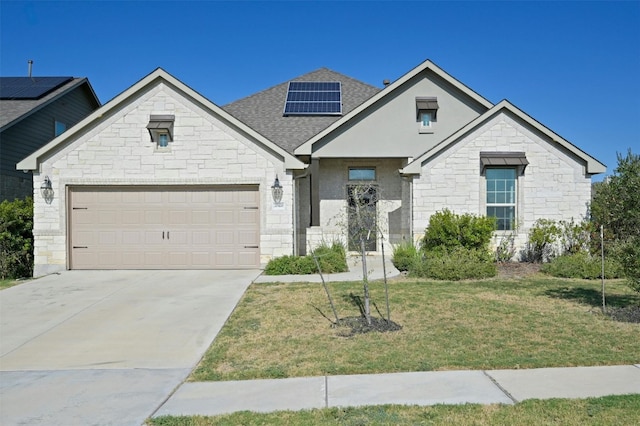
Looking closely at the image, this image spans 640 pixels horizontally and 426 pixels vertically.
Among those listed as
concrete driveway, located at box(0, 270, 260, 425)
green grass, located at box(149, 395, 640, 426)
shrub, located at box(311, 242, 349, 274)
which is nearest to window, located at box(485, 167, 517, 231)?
shrub, located at box(311, 242, 349, 274)

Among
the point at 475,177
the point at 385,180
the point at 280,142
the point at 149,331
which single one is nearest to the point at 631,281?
the point at 475,177

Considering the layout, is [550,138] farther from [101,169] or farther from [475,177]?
[101,169]

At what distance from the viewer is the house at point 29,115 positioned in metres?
17.2

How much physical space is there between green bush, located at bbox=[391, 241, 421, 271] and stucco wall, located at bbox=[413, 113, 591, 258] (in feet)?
1.87

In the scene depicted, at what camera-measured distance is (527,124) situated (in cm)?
Answer: 1471

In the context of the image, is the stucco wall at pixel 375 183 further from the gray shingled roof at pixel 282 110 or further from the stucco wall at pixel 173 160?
the stucco wall at pixel 173 160

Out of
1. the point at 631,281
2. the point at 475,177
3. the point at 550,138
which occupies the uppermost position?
the point at 550,138

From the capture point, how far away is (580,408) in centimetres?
474

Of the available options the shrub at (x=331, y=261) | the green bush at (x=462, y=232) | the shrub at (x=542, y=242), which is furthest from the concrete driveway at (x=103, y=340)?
the shrub at (x=542, y=242)

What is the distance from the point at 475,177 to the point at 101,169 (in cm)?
1103

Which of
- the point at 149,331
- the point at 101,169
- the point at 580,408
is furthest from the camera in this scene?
the point at 101,169

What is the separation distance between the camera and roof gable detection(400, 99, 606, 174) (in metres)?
14.6

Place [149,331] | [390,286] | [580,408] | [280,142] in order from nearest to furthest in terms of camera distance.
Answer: [580,408], [149,331], [390,286], [280,142]

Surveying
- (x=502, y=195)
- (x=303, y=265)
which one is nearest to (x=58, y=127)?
(x=303, y=265)
